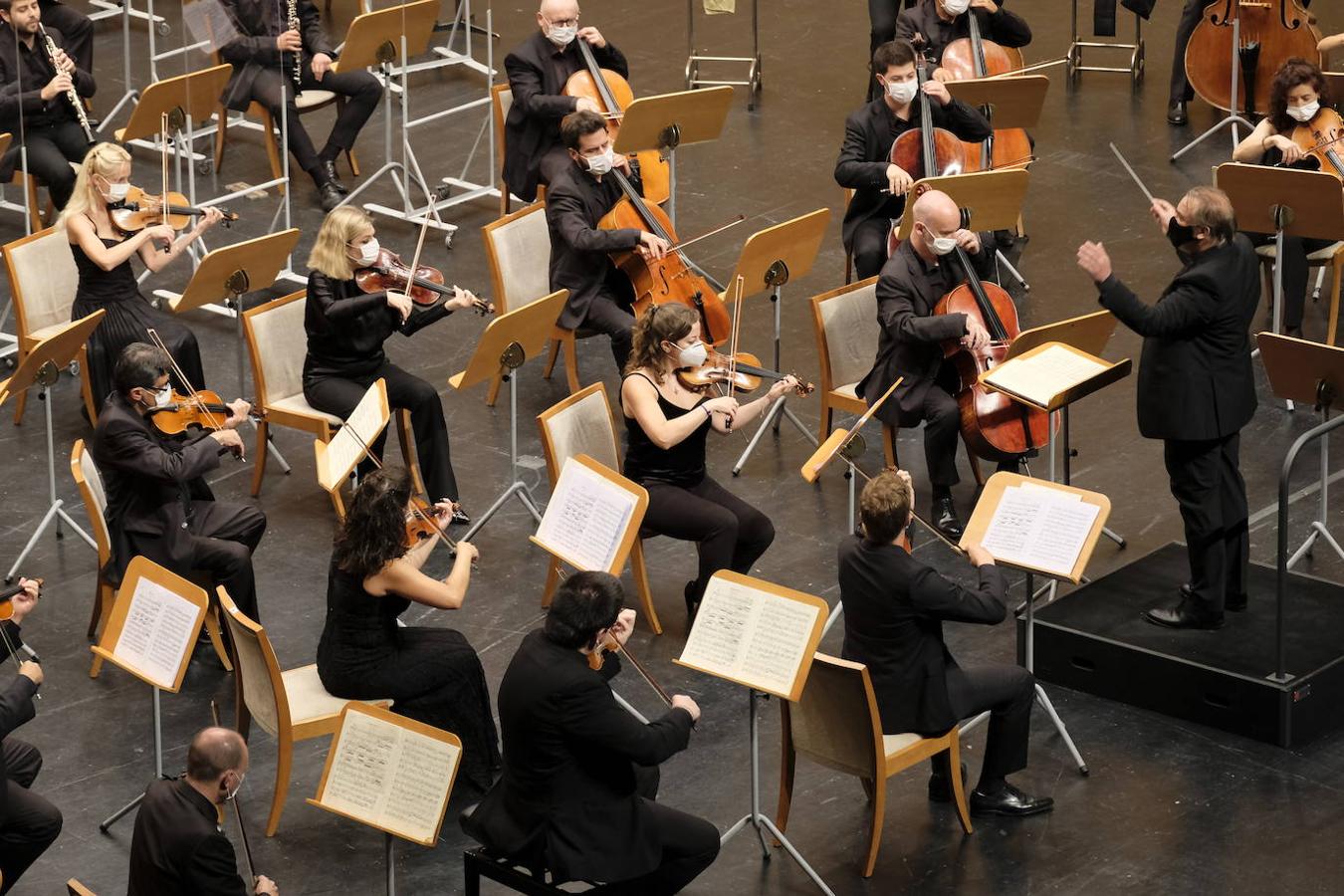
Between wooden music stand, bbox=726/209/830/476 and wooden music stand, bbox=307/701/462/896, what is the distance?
2980mm

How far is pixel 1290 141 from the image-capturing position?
8914 mm

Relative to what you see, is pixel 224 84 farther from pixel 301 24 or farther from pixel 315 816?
pixel 315 816

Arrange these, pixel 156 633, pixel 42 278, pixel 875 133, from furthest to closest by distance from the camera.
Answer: pixel 875 133 < pixel 42 278 < pixel 156 633

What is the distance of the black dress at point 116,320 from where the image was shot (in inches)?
330

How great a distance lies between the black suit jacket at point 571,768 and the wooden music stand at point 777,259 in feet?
9.32

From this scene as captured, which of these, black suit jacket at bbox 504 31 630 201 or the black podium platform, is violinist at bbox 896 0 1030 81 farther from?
the black podium platform

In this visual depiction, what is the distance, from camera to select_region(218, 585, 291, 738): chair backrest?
609 cm

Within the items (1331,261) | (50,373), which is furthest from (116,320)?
(1331,261)

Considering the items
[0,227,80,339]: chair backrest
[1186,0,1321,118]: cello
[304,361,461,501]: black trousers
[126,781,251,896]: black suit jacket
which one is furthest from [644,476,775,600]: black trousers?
[1186,0,1321,118]: cello

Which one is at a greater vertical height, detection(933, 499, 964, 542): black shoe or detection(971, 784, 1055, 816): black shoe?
detection(933, 499, 964, 542): black shoe

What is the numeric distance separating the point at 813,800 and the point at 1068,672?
3.62 feet

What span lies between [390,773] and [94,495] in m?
1.95

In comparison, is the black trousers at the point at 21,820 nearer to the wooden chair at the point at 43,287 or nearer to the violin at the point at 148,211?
the wooden chair at the point at 43,287

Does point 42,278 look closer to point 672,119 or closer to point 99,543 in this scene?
point 99,543
